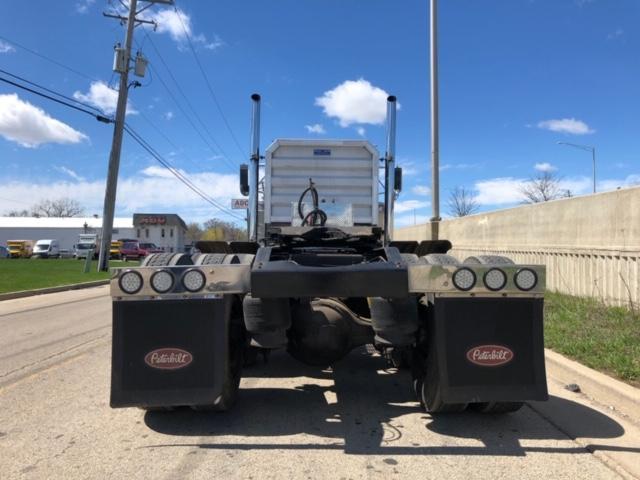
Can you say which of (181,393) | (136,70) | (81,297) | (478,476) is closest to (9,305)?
(81,297)

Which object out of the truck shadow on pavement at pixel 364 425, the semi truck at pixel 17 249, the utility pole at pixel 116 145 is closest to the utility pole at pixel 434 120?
the truck shadow on pavement at pixel 364 425

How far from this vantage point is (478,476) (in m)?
3.33

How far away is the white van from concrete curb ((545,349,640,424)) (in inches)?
2272

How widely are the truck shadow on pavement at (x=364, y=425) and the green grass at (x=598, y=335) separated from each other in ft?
2.89

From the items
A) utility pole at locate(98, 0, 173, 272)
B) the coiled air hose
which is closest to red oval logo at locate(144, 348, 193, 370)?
the coiled air hose

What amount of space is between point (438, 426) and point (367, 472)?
1.03 metres

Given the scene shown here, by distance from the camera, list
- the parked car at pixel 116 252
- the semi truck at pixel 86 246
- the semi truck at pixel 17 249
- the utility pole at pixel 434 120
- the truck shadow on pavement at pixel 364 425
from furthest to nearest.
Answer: the semi truck at pixel 17 249 < the semi truck at pixel 86 246 < the parked car at pixel 116 252 < the utility pole at pixel 434 120 < the truck shadow on pavement at pixel 364 425

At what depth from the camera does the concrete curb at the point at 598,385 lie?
175 inches

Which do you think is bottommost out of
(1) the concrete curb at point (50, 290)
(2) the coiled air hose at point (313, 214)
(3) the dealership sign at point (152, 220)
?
(1) the concrete curb at point (50, 290)

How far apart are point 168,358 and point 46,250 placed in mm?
57983

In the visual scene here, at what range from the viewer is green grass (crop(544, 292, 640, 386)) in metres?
5.35

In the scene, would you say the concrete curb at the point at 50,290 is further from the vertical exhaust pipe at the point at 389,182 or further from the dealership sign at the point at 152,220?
the dealership sign at the point at 152,220

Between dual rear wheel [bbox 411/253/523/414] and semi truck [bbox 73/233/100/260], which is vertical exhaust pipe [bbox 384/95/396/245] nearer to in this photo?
dual rear wheel [bbox 411/253/523/414]

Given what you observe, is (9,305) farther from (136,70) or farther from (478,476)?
(136,70)
